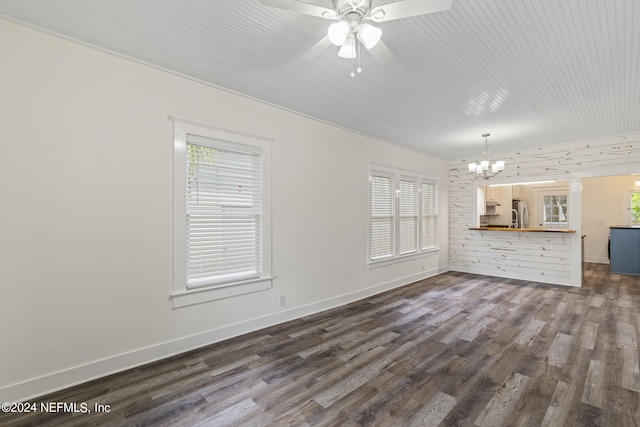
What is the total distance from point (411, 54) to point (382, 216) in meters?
3.21

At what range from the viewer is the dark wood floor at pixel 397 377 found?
2.04 metres

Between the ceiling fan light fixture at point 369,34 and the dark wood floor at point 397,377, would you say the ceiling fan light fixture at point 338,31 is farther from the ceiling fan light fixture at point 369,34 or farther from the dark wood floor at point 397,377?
the dark wood floor at point 397,377

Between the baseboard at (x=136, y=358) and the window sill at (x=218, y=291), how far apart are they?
14.6 inches

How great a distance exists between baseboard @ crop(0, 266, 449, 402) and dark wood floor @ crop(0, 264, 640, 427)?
0.09 meters

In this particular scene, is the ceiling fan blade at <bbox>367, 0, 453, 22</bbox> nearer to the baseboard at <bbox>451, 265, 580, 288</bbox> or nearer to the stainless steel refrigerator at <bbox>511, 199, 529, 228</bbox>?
the baseboard at <bbox>451, 265, 580, 288</bbox>

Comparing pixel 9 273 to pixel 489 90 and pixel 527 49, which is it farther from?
pixel 489 90

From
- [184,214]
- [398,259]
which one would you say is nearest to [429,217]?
[398,259]

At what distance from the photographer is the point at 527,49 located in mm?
2496

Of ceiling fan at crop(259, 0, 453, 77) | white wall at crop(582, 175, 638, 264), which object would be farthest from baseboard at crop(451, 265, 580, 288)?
ceiling fan at crop(259, 0, 453, 77)

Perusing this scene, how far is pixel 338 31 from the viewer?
1.75 m

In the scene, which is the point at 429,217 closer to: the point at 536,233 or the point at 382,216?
the point at 382,216

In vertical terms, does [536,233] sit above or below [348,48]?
below

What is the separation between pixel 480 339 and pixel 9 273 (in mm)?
4560

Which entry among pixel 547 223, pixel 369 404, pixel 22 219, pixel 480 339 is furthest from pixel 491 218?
pixel 22 219
